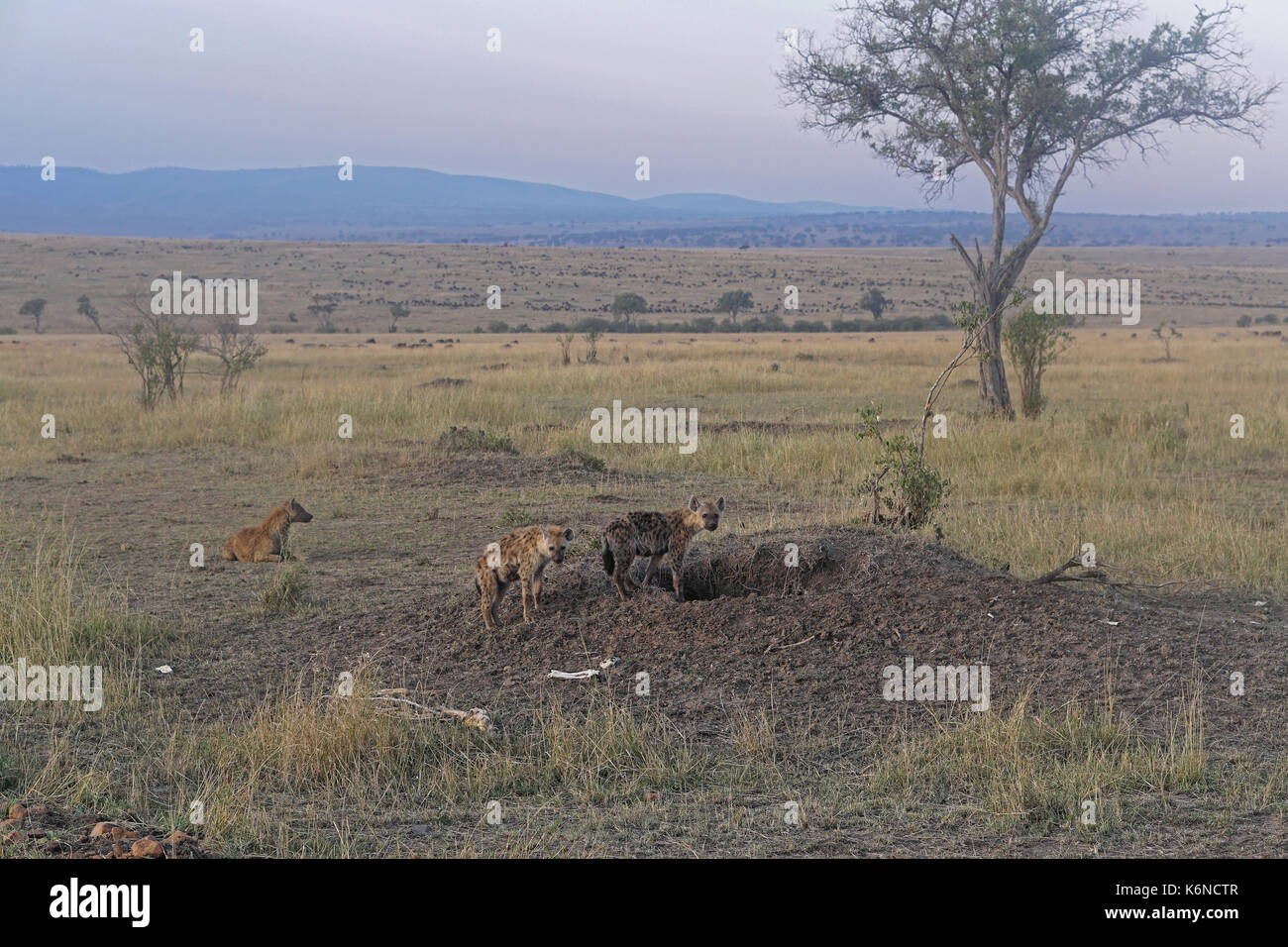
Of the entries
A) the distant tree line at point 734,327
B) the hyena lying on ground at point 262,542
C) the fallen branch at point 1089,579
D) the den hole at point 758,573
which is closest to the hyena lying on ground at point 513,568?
the den hole at point 758,573

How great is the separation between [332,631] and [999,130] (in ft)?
57.9

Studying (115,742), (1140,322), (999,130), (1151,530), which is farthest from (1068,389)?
(1140,322)

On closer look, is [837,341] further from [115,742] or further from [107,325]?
[115,742]

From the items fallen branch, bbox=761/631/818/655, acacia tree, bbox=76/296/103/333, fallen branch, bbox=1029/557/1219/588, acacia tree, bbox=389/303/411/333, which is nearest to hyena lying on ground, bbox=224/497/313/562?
fallen branch, bbox=761/631/818/655

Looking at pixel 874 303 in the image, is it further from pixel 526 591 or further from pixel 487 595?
pixel 487 595

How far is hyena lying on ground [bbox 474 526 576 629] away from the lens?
24.5 ft

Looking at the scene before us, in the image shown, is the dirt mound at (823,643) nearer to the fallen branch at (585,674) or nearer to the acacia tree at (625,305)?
the fallen branch at (585,674)

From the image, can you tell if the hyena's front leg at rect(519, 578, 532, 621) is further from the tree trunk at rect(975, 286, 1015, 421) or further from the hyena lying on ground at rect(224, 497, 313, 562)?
the tree trunk at rect(975, 286, 1015, 421)

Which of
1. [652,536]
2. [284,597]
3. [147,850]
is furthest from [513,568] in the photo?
[147,850]

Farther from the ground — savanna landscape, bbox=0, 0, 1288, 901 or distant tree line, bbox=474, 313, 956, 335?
distant tree line, bbox=474, 313, 956, 335

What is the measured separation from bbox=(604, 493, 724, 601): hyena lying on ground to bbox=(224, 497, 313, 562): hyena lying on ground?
397 centimetres

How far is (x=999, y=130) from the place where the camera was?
70.9 feet

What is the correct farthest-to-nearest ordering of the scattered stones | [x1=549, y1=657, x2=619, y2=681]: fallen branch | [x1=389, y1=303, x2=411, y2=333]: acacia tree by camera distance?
[x1=389, y1=303, x2=411, y2=333]: acacia tree, [x1=549, y1=657, x2=619, y2=681]: fallen branch, the scattered stones

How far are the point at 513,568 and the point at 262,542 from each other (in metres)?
3.82
